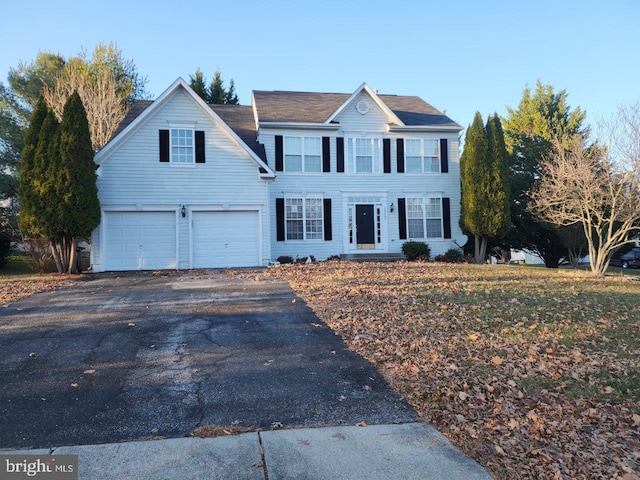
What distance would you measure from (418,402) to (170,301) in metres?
→ 6.57

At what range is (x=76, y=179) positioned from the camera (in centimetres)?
1421

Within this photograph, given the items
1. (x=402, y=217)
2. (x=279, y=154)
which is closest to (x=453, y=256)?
(x=402, y=217)

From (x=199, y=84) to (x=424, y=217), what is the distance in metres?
23.5

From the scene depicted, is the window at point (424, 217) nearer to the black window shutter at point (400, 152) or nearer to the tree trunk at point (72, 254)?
the black window shutter at point (400, 152)

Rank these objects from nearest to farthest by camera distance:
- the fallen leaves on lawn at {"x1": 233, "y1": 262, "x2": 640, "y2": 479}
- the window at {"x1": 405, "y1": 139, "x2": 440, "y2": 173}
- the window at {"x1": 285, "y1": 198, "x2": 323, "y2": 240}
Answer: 1. the fallen leaves on lawn at {"x1": 233, "y1": 262, "x2": 640, "y2": 479}
2. the window at {"x1": 285, "y1": 198, "x2": 323, "y2": 240}
3. the window at {"x1": 405, "y1": 139, "x2": 440, "y2": 173}

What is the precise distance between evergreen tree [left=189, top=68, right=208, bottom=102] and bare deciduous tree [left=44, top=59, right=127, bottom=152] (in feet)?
29.7

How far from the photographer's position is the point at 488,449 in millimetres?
3672

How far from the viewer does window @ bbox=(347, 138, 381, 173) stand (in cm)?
1917

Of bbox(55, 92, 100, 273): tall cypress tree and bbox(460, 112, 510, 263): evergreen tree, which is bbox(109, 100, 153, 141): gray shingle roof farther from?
bbox(460, 112, 510, 263): evergreen tree

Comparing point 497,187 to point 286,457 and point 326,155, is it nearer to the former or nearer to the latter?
point 326,155

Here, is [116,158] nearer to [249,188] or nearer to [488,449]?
[249,188]

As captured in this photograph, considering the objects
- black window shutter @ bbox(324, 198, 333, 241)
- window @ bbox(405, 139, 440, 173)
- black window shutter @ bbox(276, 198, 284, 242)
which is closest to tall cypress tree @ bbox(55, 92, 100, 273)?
black window shutter @ bbox(276, 198, 284, 242)

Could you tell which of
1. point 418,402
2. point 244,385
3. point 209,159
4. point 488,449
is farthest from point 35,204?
point 488,449

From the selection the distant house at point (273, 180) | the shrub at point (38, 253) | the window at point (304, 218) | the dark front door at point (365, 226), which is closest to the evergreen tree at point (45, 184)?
the distant house at point (273, 180)
